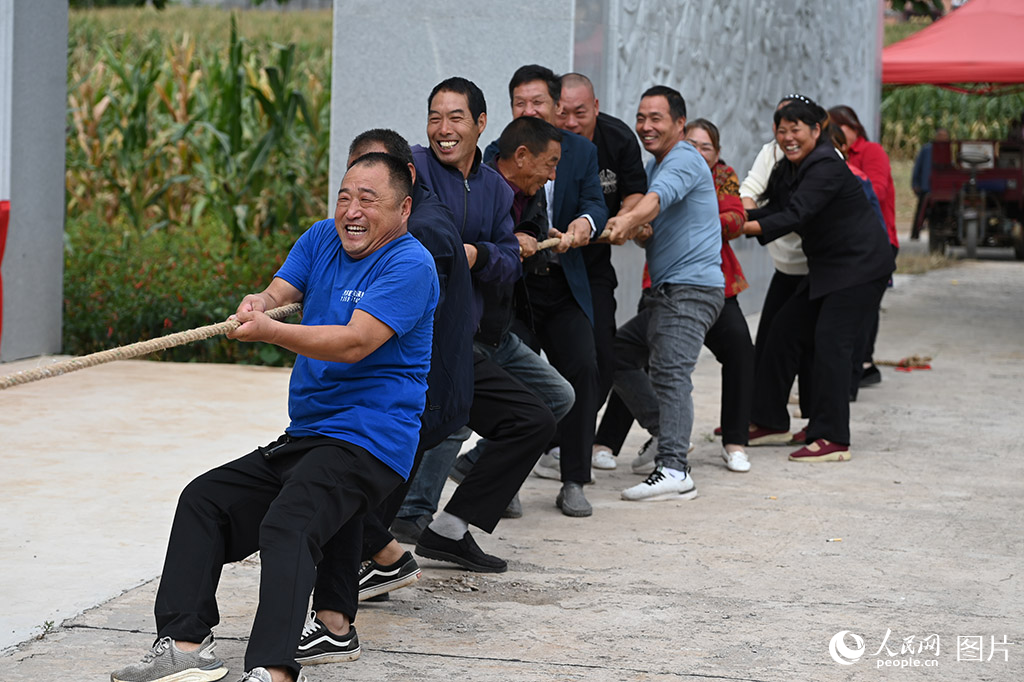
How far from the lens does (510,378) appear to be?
16.0 ft

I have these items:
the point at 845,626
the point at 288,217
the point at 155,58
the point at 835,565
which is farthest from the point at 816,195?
the point at 155,58

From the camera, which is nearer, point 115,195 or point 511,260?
point 511,260

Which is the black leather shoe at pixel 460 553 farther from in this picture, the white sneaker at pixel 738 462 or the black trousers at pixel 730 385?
the white sneaker at pixel 738 462

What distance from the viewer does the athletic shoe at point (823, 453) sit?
22.5 ft

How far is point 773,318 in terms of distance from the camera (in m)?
7.52

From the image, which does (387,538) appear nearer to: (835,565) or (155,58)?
(835,565)

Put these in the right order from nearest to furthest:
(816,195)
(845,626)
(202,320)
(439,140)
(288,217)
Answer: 1. (845,626)
2. (439,140)
3. (816,195)
4. (202,320)
5. (288,217)

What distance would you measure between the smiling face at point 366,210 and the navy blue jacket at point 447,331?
38cm

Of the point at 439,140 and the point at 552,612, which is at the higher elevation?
the point at 439,140

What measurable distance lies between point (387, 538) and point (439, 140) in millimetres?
1372

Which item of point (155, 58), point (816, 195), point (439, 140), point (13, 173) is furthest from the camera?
point (155, 58)

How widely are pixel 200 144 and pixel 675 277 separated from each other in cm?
603

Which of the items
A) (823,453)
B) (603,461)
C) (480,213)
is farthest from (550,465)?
(480,213)

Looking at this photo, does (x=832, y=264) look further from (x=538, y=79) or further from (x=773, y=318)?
(x=538, y=79)
